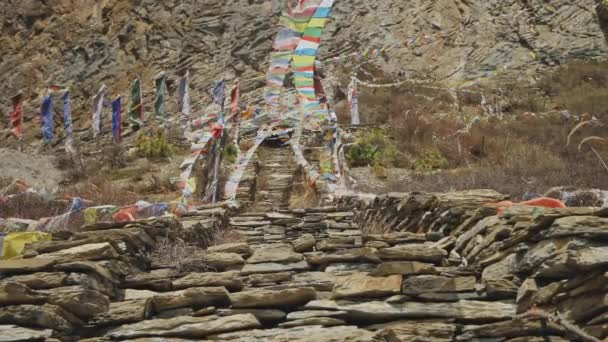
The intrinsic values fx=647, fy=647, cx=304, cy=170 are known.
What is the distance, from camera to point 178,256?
5.91 meters

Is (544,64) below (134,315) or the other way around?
the other way around

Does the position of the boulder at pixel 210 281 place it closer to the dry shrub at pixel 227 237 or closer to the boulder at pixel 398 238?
the boulder at pixel 398 238

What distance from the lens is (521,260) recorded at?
14.4ft

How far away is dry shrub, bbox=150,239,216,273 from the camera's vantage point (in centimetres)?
550

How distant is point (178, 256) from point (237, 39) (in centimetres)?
2823

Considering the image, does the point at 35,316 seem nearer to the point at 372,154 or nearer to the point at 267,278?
the point at 267,278

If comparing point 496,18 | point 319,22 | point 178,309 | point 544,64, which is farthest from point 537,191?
point 496,18

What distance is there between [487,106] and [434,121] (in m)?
4.21

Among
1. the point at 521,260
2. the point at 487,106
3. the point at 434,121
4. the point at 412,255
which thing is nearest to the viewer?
the point at 521,260

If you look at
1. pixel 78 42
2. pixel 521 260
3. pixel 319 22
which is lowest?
pixel 521 260

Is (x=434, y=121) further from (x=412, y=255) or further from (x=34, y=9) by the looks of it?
(x=34, y=9)

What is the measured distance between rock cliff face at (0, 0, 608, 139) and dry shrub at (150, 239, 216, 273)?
24740mm

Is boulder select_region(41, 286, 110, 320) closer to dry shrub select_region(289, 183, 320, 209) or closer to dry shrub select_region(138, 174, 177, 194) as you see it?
dry shrub select_region(289, 183, 320, 209)

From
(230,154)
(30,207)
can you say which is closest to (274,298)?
(30,207)
